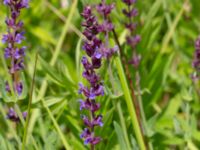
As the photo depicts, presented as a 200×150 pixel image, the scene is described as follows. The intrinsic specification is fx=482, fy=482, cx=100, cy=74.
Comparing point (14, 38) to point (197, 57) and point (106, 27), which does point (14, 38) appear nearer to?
point (106, 27)

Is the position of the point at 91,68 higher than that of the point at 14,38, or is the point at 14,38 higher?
the point at 14,38

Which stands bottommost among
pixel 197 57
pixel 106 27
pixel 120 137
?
pixel 120 137

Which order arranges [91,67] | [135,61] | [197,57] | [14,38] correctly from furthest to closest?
[135,61] → [197,57] → [14,38] → [91,67]

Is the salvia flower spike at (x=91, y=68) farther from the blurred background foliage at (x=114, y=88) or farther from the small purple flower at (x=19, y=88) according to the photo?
the small purple flower at (x=19, y=88)

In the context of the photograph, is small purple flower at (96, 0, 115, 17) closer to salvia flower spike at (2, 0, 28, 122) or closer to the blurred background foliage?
the blurred background foliage

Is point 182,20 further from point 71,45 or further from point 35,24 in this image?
point 35,24

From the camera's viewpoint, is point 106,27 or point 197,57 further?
point 197,57

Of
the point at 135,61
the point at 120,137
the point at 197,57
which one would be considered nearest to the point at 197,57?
the point at 197,57

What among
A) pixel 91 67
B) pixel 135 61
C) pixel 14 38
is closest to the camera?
pixel 91 67

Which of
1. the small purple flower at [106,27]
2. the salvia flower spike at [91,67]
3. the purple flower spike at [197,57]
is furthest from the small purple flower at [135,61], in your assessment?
the salvia flower spike at [91,67]

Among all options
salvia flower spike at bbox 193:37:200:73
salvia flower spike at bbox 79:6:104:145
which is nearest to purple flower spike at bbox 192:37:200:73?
salvia flower spike at bbox 193:37:200:73
